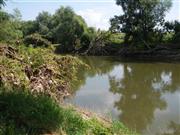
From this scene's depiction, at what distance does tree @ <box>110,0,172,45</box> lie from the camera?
1412 inches

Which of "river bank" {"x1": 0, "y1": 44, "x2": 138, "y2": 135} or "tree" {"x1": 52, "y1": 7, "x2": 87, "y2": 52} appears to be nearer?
"river bank" {"x1": 0, "y1": 44, "x2": 138, "y2": 135}

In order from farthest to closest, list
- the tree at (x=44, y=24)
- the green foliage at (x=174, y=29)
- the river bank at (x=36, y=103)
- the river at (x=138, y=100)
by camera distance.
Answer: the tree at (x=44, y=24)
the green foliage at (x=174, y=29)
the river at (x=138, y=100)
the river bank at (x=36, y=103)

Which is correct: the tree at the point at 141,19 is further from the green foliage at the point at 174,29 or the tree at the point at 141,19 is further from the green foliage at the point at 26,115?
the green foliage at the point at 26,115

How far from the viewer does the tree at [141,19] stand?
35875mm

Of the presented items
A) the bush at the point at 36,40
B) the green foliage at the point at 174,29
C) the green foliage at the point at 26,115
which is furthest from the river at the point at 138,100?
the green foliage at the point at 174,29

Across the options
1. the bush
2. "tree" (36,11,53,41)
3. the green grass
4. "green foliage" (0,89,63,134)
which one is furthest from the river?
"tree" (36,11,53,41)

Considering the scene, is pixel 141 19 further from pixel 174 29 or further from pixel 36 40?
pixel 36 40

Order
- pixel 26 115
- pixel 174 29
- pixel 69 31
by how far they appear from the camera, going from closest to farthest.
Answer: pixel 26 115, pixel 174 29, pixel 69 31

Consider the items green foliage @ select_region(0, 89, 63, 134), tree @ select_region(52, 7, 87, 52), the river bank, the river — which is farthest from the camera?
tree @ select_region(52, 7, 87, 52)

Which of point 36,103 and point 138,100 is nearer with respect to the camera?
point 36,103

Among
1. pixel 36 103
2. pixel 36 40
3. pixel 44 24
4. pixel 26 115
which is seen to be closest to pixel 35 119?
pixel 26 115

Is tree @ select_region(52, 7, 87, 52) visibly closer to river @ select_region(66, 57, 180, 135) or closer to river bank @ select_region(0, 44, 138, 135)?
river @ select_region(66, 57, 180, 135)

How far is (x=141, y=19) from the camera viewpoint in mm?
36625

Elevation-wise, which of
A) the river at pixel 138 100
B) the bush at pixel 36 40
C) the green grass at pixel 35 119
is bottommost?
the river at pixel 138 100
